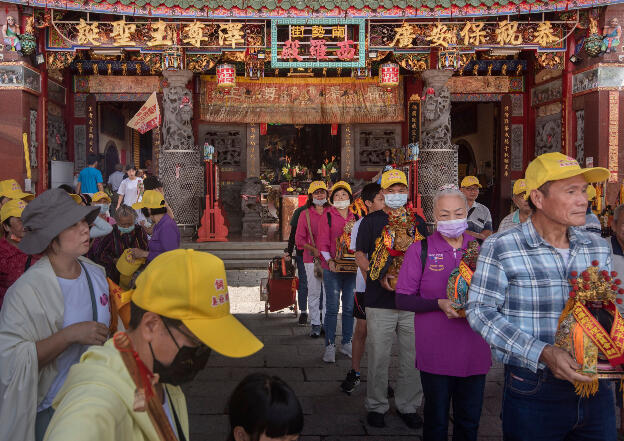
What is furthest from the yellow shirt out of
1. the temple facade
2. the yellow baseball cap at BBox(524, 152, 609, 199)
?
the temple facade

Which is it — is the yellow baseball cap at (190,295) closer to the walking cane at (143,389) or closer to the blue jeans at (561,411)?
the walking cane at (143,389)

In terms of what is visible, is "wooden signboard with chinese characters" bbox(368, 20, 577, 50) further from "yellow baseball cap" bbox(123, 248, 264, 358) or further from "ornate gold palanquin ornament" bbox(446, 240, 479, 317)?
"yellow baseball cap" bbox(123, 248, 264, 358)

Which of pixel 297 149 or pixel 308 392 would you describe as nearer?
pixel 308 392

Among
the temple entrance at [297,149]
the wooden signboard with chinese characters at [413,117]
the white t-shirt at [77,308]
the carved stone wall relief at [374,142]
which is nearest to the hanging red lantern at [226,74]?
the temple entrance at [297,149]

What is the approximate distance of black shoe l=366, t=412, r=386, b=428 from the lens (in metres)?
4.20

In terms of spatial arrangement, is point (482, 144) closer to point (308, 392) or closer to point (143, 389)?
point (308, 392)

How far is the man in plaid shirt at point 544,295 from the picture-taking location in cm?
231

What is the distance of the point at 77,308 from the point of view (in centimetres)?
258

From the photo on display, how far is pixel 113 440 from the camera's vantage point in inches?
50.4

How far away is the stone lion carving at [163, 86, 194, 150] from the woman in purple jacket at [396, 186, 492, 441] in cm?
1031

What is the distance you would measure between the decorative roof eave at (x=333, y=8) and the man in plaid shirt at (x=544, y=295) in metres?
9.99

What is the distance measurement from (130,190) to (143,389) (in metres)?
10.6

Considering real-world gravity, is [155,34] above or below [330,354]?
above

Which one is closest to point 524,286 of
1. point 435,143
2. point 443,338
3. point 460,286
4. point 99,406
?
point 460,286
